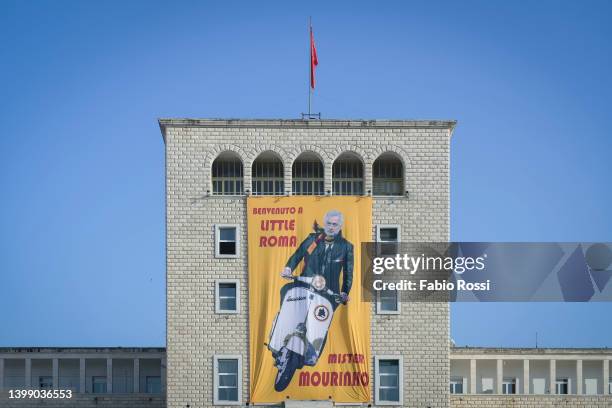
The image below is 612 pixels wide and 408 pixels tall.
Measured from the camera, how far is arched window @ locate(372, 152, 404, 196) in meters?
50.5

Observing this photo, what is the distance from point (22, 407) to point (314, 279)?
55.1 feet

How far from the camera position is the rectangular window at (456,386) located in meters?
56.9

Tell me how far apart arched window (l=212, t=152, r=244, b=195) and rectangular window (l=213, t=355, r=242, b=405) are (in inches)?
277

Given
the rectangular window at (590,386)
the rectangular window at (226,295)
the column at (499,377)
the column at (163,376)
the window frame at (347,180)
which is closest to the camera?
the rectangular window at (226,295)

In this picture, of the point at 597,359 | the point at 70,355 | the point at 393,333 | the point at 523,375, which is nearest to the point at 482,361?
the point at 523,375

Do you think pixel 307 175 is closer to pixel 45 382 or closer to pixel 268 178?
pixel 268 178

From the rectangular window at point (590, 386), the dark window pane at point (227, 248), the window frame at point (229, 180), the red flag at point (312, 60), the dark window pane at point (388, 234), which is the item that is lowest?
the rectangular window at point (590, 386)

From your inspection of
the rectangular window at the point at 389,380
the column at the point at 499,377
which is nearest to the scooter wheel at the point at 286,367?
the rectangular window at the point at 389,380

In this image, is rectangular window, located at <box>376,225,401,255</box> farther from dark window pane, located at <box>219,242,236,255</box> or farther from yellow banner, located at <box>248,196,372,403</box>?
dark window pane, located at <box>219,242,236,255</box>

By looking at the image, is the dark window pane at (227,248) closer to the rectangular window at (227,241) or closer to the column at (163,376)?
the rectangular window at (227,241)

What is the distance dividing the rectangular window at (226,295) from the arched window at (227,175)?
3.92m

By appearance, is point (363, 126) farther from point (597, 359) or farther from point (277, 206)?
point (597, 359)

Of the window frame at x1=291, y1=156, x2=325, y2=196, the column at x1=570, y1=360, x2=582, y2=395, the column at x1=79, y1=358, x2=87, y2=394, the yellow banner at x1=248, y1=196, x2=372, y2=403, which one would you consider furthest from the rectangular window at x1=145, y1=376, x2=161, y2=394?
the column at x1=570, y1=360, x2=582, y2=395

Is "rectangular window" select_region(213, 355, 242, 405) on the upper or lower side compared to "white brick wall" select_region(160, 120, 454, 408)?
lower
